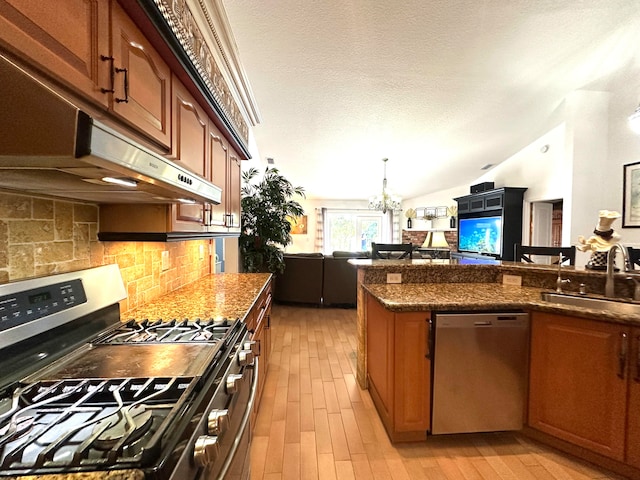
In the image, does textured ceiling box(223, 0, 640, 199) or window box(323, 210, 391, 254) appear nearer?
textured ceiling box(223, 0, 640, 199)

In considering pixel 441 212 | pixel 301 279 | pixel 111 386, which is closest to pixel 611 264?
pixel 111 386

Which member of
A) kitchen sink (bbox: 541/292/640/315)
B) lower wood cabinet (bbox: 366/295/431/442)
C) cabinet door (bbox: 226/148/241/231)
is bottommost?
lower wood cabinet (bbox: 366/295/431/442)

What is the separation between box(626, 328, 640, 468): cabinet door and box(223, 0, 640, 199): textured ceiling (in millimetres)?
2437

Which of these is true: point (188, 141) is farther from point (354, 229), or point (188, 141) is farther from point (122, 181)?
point (354, 229)

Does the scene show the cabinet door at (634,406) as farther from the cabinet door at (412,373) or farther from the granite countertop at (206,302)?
the granite countertop at (206,302)

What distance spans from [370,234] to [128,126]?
8.85m

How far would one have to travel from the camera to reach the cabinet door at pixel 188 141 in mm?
1308

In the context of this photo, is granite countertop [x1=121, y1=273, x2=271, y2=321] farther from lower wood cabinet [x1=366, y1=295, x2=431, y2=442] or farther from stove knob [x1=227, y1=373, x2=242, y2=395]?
lower wood cabinet [x1=366, y1=295, x2=431, y2=442]

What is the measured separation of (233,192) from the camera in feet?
8.09

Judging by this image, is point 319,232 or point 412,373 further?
point 319,232

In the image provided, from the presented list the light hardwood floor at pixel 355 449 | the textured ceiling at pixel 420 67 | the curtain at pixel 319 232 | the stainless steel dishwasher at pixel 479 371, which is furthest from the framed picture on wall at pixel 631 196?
the curtain at pixel 319 232

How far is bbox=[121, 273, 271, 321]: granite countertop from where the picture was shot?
4.89 ft

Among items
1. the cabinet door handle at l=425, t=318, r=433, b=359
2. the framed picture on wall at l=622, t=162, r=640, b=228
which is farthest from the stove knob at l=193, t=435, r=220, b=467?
the framed picture on wall at l=622, t=162, r=640, b=228

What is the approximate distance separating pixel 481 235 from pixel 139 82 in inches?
245
